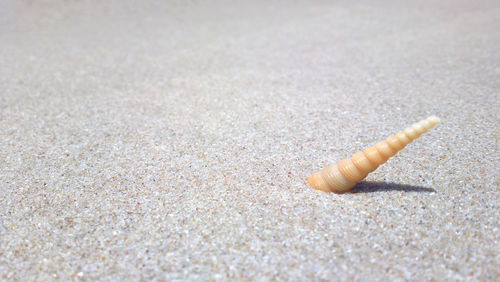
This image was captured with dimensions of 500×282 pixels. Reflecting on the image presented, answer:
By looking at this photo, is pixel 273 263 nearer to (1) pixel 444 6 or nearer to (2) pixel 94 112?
(2) pixel 94 112

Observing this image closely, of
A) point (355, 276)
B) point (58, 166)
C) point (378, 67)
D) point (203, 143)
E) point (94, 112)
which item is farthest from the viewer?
point (378, 67)

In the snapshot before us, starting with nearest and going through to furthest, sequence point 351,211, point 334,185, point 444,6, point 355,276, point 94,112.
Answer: point 355,276 → point 351,211 → point 334,185 → point 94,112 → point 444,6

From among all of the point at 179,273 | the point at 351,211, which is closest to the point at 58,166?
the point at 179,273

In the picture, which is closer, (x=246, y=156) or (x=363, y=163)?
(x=363, y=163)

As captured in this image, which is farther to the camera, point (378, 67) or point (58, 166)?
point (378, 67)
